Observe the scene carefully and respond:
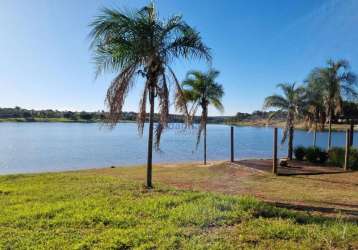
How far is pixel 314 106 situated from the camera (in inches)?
803

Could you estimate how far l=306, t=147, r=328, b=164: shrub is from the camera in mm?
18938

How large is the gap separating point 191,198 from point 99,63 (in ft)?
15.8

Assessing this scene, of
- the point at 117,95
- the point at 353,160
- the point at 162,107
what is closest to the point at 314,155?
the point at 353,160

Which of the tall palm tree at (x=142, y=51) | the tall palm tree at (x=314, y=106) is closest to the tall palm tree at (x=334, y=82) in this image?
the tall palm tree at (x=314, y=106)

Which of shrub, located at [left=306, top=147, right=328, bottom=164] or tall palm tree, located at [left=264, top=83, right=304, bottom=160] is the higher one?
tall palm tree, located at [left=264, top=83, right=304, bottom=160]

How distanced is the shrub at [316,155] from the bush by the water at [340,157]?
2.59 ft

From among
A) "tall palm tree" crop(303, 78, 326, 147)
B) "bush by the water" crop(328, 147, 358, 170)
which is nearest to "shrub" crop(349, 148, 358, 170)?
"bush by the water" crop(328, 147, 358, 170)

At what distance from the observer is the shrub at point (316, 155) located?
62.1 feet

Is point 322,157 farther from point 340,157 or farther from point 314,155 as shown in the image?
point 340,157

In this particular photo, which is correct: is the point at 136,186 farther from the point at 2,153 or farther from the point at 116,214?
the point at 2,153

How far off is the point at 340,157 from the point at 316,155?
2.00 m

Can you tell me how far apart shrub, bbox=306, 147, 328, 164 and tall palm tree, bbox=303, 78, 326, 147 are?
1.96 metres

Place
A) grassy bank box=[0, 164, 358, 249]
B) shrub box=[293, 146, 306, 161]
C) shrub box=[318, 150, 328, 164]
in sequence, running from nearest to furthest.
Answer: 1. grassy bank box=[0, 164, 358, 249]
2. shrub box=[318, 150, 328, 164]
3. shrub box=[293, 146, 306, 161]

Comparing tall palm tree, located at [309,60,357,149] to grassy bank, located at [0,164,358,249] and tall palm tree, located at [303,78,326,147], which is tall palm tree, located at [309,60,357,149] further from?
grassy bank, located at [0,164,358,249]
